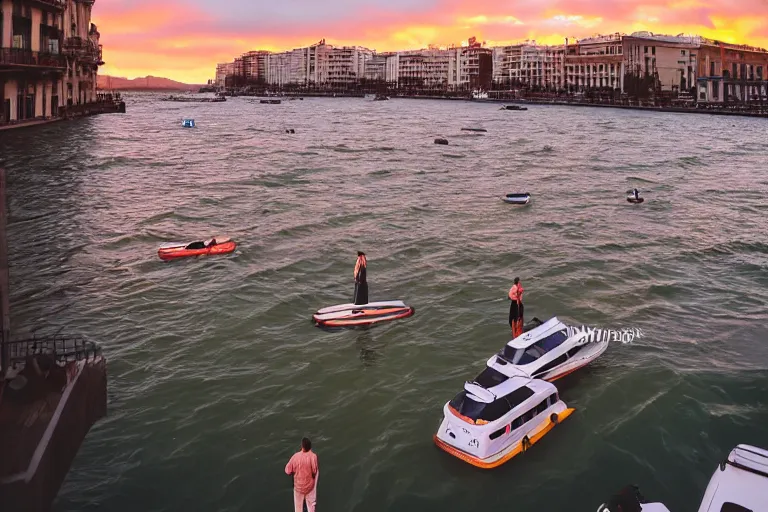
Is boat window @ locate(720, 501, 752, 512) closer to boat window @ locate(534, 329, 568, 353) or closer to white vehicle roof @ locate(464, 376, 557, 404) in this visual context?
white vehicle roof @ locate(464, 376, 557, 404)

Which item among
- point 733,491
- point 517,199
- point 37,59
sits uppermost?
point 37,59

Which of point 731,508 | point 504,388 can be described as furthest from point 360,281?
point 731,508

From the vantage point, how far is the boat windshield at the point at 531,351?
1583 centimetres

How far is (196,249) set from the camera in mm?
27234

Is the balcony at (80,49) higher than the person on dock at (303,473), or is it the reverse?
the balcony at (80,49)

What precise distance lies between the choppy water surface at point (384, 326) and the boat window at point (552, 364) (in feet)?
1.72

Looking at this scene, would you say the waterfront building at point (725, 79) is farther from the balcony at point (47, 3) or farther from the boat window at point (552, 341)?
the boat window at point (552, 341)

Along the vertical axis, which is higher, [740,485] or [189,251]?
[189,251]

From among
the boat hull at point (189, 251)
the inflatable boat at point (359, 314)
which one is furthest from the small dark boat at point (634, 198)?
the boat hull at point (189, 251)

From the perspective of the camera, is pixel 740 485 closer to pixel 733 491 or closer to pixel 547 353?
pixel 733 491

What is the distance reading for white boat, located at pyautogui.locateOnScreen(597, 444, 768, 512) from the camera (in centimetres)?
1041

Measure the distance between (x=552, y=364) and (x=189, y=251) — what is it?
16.7 meters

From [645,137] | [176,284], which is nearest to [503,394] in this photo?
[176,284]

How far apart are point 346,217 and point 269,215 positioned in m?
4.30
